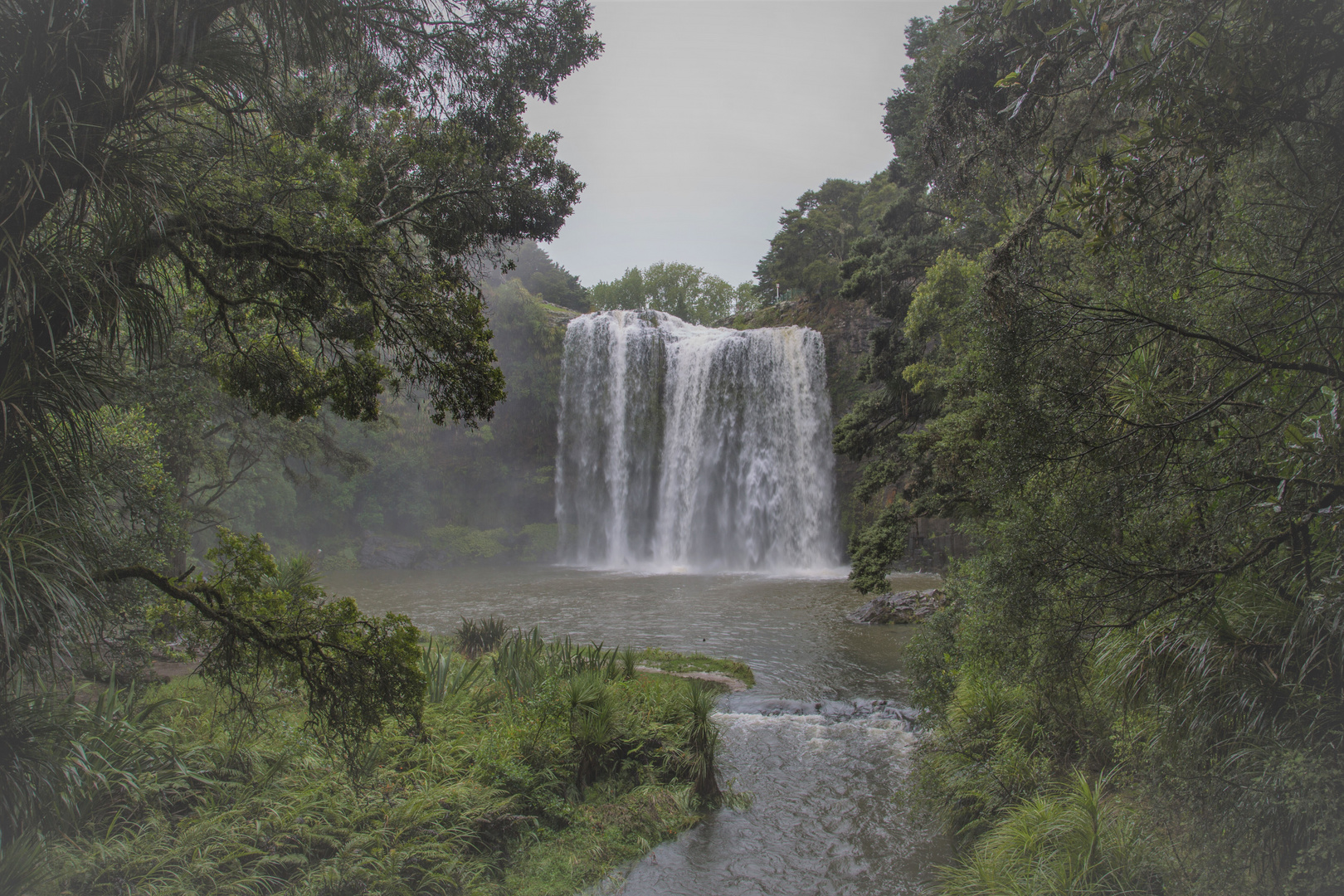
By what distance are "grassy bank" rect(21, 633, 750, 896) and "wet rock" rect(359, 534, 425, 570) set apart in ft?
80.9

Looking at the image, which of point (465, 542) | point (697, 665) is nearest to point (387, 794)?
point (697, 665)

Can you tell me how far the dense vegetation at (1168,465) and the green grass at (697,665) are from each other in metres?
4.66

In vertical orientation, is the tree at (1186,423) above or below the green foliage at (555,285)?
below

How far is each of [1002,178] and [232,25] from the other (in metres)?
6.57

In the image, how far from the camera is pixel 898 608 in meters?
15.2

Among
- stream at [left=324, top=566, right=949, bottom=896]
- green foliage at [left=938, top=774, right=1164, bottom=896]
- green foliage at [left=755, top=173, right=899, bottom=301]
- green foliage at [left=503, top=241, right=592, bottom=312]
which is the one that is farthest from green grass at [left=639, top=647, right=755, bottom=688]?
green foliage at [left=503, top=241, right=592, bottom=312]

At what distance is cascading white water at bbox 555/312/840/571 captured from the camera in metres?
25.4

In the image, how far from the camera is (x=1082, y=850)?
456 cm

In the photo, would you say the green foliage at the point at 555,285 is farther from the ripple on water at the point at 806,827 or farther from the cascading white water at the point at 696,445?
the ripple on water at the point at 806,827

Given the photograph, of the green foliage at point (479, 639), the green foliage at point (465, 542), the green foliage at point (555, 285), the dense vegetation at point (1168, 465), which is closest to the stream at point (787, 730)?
the dense vegetation at point (1168, 465)

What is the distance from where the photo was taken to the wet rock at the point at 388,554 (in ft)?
104

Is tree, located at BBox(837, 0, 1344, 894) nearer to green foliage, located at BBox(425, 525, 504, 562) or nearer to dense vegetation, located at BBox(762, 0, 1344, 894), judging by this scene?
dense vegetation, located at BBox(762, 0, 1344, 894)

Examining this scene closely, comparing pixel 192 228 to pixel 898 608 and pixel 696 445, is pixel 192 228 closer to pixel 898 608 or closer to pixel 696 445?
pixel 898 608

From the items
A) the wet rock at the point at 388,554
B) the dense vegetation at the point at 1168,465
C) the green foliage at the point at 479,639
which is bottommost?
the wet rock at the point at 388,554
